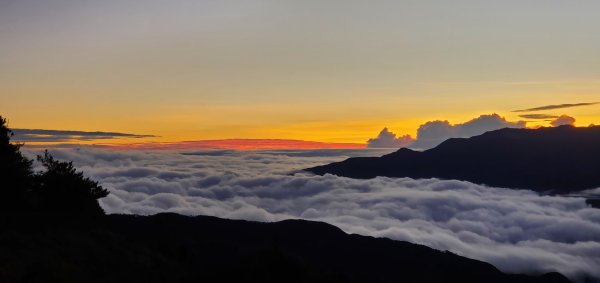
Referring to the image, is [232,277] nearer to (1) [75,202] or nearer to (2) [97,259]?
(2) [97,259]

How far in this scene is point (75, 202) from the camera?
59.5 m

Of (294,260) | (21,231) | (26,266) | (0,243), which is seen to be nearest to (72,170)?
(21,231)

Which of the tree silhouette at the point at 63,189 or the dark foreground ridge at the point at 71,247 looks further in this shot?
the tree silhouette at the point at 63,189

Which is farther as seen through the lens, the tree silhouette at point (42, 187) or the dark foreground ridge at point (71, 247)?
the tree silhouette at point (42, 187)

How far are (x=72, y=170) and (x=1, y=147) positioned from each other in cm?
841

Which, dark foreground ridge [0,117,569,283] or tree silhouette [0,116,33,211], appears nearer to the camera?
dark foreground ridge [0,117,569,283]

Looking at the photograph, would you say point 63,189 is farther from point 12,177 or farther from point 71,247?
point 71,247

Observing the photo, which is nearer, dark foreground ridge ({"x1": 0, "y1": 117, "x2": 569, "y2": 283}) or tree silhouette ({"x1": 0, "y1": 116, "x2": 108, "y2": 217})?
dark foreground ridge ({"x1": 0, "y1": 117, "x2": 569, "y2": 283})

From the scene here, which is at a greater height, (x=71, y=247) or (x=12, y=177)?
(x=12, y=177)

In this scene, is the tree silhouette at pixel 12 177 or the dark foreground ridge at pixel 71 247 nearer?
the dark foreground ridge at pixel 71 247

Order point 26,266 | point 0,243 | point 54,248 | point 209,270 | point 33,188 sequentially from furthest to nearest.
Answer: point 33,188
point 209,270
point 54,248
point 0,243
point 26,266

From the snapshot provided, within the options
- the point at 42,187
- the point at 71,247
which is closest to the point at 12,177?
the point at 42,187

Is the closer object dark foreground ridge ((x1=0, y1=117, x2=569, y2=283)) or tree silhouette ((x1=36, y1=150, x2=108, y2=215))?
dark foreground ridge ((x1=0, y1=117, x2=569, y2=283))

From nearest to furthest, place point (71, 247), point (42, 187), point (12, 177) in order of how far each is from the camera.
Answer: point (71, 247) < point (12, 177) < point (42, 187)
